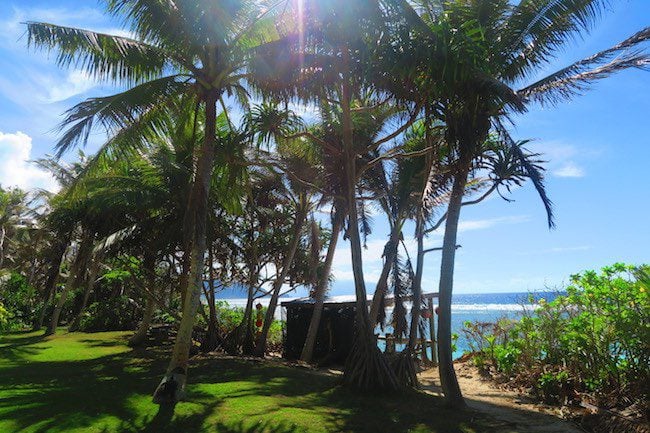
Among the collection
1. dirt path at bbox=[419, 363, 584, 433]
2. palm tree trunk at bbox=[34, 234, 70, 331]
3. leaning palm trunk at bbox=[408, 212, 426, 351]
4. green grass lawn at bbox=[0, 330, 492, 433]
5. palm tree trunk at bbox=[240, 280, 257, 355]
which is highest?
palm tree trunk at bbox=[34, 234, 70, 331]

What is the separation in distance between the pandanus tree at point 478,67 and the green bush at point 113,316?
20.4 meters

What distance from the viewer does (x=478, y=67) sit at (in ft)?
24.2

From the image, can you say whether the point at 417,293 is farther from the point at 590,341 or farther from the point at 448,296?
the point at 590,341

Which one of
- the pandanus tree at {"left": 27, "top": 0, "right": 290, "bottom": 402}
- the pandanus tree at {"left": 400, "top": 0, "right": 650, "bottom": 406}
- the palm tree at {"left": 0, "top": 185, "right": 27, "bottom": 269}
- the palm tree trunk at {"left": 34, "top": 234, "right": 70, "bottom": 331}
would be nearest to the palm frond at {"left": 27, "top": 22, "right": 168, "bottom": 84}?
the pandanus tree at {"left": 27, "top": 0, "right": 290, "bottom": 402}

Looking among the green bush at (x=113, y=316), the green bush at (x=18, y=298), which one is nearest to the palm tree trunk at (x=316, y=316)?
the green bush at (x=113, y=316)

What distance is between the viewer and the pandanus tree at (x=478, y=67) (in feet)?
24.2

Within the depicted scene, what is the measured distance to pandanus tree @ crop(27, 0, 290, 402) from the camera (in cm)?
855

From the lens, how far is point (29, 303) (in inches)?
1195

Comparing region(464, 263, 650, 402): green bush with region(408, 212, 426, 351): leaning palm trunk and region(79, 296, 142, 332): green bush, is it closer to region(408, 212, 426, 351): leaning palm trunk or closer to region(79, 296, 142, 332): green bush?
region(408, 212, 426, 351): leaning palm trunk

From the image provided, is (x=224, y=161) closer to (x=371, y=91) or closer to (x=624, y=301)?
(x=371, y=91)

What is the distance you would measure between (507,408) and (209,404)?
207 inches

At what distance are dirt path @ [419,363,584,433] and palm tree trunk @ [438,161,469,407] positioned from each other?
0.71m

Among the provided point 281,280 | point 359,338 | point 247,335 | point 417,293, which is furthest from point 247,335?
point 359,338

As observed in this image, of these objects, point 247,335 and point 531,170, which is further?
point 247,335
